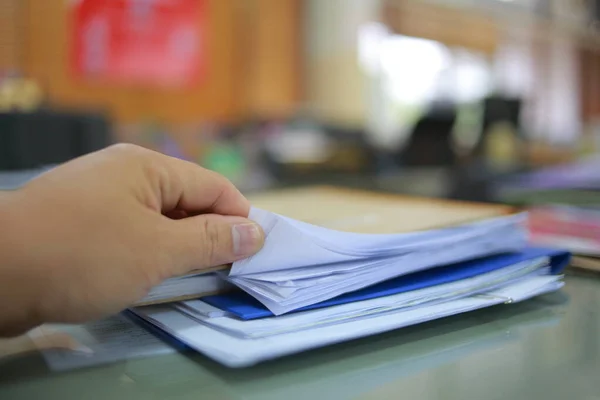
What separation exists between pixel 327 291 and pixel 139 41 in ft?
9.17

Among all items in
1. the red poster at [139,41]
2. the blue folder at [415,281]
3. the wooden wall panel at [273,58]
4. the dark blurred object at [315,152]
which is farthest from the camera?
the wooden wall panel at [273,58]

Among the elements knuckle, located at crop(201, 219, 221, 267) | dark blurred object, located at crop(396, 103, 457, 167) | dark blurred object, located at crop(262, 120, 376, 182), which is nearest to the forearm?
knuckle, located at crop(201, 219, 221, 267)

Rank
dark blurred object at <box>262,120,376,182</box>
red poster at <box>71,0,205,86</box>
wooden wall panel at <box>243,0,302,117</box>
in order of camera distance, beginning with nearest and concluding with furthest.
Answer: dark blurred object at <box>262,120,376,182</box> < red poster at <box>71,0,205,86</box> < wooden wall panel at <box>243,0,302,117</box>

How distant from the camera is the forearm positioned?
299 mm

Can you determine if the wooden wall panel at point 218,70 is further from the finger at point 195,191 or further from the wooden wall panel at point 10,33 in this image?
the finger at point 195,191

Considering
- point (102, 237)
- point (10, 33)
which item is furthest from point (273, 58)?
point (102, 237)

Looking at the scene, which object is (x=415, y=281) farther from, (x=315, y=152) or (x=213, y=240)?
(x=315, y=152)

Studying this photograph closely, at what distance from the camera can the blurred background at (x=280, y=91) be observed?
162 cm

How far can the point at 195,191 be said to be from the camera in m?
0.39

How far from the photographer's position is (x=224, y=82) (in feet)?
11.0

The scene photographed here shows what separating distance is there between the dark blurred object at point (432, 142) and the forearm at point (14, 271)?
194cm

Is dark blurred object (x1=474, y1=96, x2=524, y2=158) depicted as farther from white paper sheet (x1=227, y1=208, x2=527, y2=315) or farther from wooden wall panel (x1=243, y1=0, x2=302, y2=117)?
white paper sheet (x1=227, y1=208, x2=527, y2=315)

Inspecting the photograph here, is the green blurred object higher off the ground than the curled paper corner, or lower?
higher

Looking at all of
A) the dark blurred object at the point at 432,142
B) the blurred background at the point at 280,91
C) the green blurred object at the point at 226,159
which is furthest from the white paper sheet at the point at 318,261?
the green blurred object at the point at 226,159
